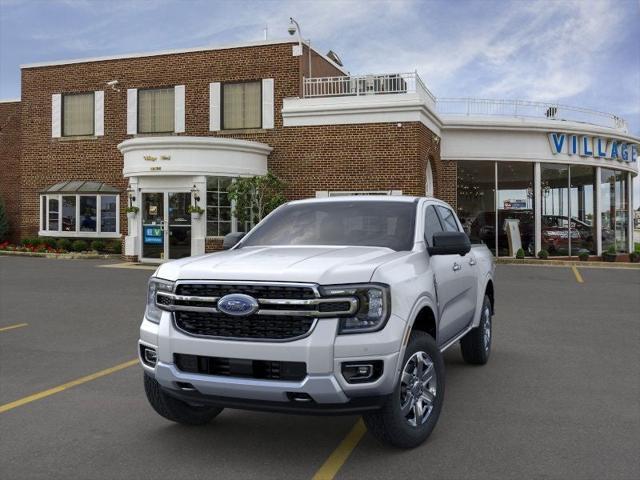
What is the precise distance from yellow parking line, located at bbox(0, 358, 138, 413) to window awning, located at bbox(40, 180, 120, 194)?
60.2 ft

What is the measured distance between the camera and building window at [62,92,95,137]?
2492 centimetres

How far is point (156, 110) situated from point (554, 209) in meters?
15.6

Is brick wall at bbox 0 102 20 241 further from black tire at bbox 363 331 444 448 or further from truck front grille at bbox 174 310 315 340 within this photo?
black tire at bbox 363 331 444 448

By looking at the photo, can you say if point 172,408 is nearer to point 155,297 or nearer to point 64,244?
point 155,297

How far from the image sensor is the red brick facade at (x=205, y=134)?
20.5 meters

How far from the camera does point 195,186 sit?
65.7 feet

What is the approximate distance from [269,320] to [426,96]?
18828mm

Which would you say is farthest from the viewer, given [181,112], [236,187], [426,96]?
[181,112]

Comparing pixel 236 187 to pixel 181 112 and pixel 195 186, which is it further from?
pixel 181 112

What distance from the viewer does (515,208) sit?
2361 cm

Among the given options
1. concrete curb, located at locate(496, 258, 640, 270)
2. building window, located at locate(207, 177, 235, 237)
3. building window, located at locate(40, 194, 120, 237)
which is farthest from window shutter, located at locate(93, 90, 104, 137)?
concrete curb, located at locate(496, 258, 640, 270)

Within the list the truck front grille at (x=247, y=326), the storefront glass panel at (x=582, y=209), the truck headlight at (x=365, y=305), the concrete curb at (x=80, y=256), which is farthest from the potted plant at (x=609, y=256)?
the truck front grille at (x=247, y=326)

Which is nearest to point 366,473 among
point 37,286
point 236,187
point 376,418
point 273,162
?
point 376,418

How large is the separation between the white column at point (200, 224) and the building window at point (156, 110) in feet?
15.3
